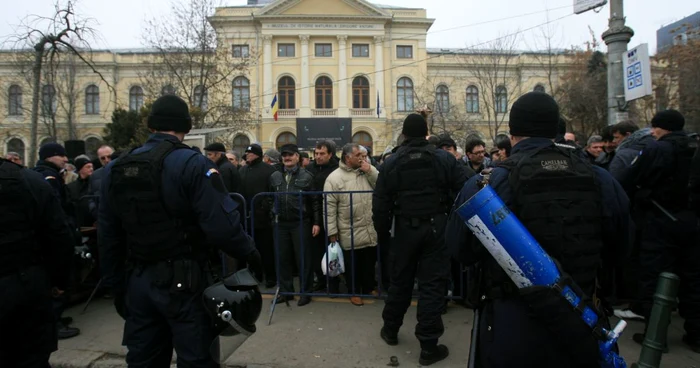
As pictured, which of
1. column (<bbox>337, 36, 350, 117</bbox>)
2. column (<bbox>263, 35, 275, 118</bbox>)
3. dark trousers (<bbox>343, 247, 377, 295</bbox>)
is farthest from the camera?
column (<bbox>337, 36, 350, 117</bbox>)

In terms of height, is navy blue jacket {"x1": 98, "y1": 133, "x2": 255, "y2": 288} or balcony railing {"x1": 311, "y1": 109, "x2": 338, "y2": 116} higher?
balcony railing {"x1": 311, "y1": 109, "x2": 338, "y2": 116}

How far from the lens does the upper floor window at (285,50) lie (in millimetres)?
39469

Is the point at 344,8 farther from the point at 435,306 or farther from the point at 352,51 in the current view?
the point at 435,306

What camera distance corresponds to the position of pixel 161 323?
2.62 metres

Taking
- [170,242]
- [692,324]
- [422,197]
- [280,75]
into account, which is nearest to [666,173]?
[692,324]

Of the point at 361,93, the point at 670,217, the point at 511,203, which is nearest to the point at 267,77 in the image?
the point at 361,93

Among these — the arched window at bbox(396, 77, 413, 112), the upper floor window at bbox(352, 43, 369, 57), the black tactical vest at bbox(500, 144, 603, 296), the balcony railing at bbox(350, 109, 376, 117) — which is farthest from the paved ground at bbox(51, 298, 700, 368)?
the upper floor window at bbox(352, 43, 369, 57)

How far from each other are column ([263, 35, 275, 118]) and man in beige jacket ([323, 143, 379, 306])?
1368 inches

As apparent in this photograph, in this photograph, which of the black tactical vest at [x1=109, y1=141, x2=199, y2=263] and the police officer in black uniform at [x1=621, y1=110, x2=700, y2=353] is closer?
the black tactical vest at [x1=109, y1=141, x2=199, y2=263]

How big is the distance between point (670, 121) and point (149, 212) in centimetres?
425

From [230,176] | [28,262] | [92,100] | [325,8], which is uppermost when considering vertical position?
[325,8]

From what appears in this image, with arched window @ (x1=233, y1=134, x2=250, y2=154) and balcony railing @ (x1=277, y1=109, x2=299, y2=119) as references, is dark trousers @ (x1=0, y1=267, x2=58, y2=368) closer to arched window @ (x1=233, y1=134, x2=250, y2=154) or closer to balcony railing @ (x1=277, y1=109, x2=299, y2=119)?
arched window @ (x1=233, y1=134, x2=250, y2=154)

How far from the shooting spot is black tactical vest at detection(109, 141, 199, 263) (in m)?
2.52

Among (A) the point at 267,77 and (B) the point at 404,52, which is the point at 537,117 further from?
(B) the point at 404,52
